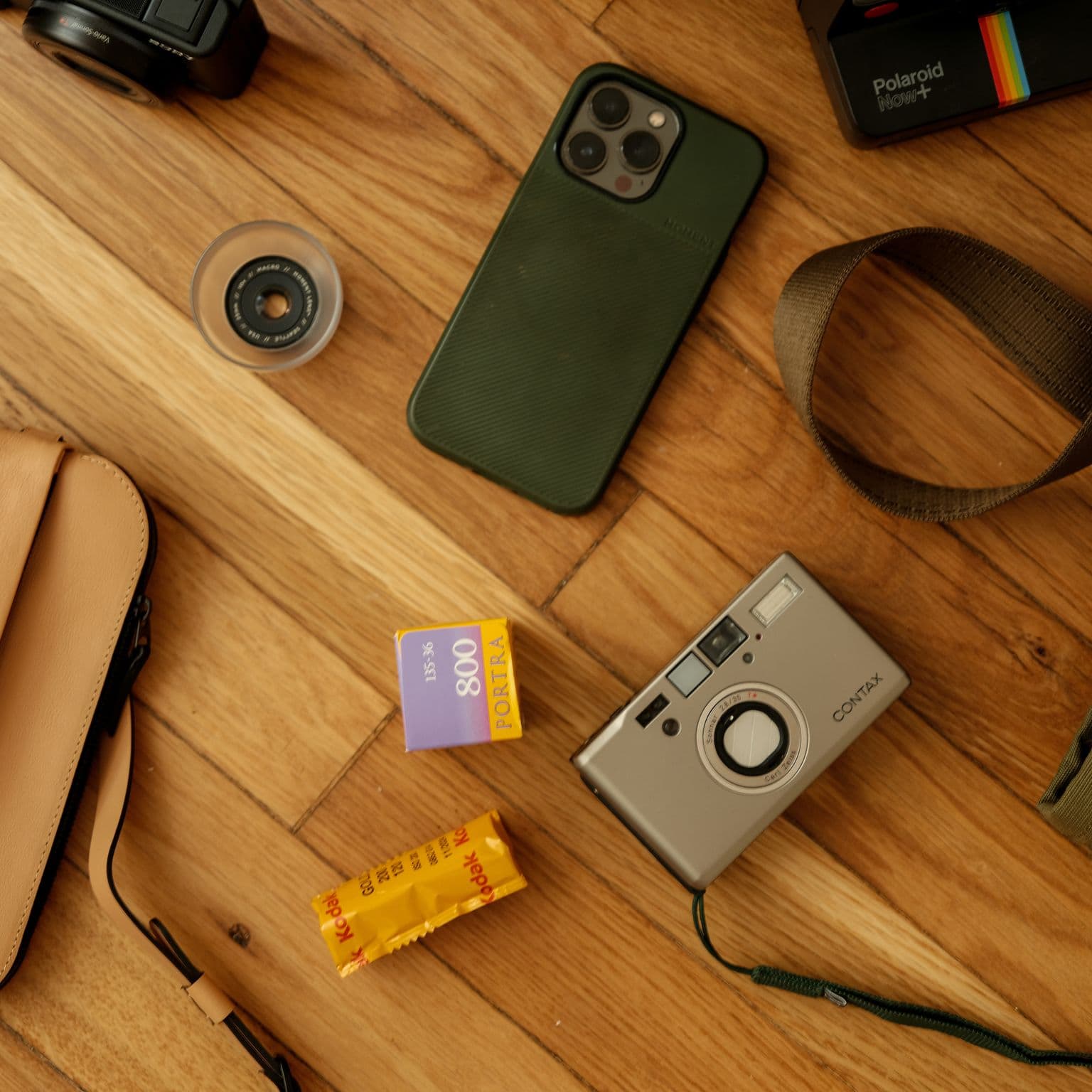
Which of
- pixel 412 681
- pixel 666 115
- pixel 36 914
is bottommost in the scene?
pixel 36 914

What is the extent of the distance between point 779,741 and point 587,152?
0.49 metres

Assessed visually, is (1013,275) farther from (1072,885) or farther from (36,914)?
(36,914)

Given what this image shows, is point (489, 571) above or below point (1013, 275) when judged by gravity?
below

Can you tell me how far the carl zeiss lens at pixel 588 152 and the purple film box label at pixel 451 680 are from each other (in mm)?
369

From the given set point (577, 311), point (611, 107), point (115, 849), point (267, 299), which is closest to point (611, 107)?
point (611, 107)

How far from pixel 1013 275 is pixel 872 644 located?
12.2 inches

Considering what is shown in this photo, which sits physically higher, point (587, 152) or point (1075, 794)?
point (587, 152)

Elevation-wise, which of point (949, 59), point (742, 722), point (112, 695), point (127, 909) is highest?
point (949, 59)

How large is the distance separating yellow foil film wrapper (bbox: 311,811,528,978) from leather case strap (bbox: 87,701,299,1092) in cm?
10

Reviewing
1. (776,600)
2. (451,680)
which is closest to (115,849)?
(451,680)

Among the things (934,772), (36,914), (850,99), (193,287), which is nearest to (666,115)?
(850,99)

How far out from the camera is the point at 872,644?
731 millimetres

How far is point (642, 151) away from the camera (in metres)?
0.77

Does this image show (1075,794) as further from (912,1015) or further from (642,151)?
(642,151)
